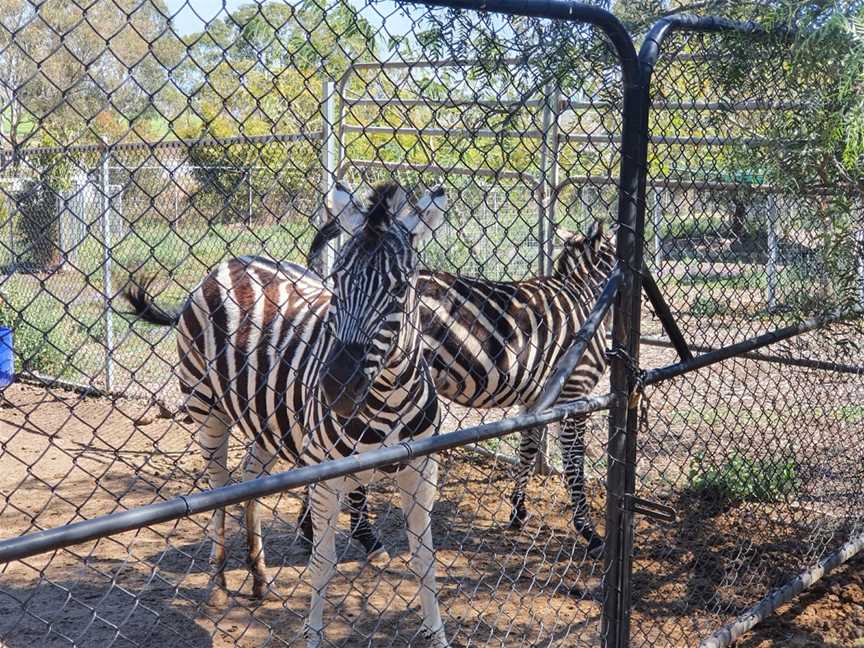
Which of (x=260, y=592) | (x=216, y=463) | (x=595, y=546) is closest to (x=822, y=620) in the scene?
(x=595, y=546)

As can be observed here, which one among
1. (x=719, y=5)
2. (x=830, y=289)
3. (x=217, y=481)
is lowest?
(x=217, y=481)

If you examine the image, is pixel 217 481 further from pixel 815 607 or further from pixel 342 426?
pixel 815 607

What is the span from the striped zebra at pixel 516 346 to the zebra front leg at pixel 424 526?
1252 mm

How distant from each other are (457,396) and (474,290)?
2.09 ft

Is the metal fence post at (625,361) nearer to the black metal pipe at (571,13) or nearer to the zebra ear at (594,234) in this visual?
the black metal pipe at (571,13)

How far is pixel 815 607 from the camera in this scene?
414cm

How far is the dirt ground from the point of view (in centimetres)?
394

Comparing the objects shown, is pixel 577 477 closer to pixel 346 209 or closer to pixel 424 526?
pixel 424 526

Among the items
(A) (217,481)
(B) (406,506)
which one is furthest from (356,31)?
(A) (217,481)

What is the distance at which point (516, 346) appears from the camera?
5.14 metres

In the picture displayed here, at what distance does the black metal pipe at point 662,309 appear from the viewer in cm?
280

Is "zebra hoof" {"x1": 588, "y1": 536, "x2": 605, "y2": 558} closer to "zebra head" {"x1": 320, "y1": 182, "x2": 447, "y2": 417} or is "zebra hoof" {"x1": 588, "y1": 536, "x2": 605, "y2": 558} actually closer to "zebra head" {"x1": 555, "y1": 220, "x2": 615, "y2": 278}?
"zebra head" {"x1": 555, "y1": 220, "x2": 615, "y2": 278}

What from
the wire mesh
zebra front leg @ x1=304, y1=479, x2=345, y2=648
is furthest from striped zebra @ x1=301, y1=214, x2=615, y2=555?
zebra front leg @ x1=304, y1=479, x2=345, y2=648

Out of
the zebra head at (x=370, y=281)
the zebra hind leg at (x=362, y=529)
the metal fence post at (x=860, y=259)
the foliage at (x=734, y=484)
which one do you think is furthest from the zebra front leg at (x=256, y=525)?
the metal fence post at (x=860, y=259)
